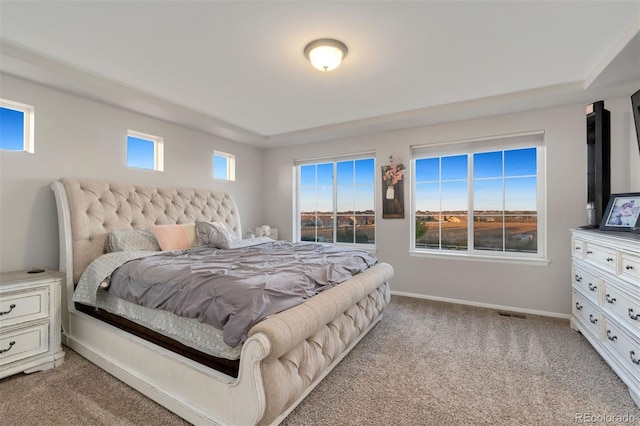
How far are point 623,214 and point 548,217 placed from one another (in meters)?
0.80

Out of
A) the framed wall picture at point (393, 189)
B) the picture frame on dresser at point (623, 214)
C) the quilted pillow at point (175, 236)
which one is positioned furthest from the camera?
the framed wall picture at point (393, 189)

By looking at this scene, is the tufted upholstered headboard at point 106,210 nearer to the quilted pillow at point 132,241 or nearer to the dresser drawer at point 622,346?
the quilted pillow at point 132,241

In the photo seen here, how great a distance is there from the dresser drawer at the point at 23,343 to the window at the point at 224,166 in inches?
104

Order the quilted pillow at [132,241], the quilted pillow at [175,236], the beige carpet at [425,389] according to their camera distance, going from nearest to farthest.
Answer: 1. the beige carpet at [425,389]
2. the quilted pillow at [132,241]
3. the quilted pillow at [175,236]

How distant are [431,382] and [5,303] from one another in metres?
3.02

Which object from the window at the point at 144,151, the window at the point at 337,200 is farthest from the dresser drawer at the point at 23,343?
the window at the point at 337,200

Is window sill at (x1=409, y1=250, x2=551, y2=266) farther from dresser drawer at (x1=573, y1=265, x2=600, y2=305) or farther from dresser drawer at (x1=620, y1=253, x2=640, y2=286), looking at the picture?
dresser drawer at (x1=620, y1=253, x2=640, y2=286)

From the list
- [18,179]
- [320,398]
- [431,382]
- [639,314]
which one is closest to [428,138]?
[639,314]

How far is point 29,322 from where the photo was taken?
205cm

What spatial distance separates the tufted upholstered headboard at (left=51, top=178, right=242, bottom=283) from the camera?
8.17 ft

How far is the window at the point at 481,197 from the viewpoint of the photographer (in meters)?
3.35

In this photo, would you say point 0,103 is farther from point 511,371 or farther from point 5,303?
point 511,371

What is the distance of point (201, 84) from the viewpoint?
2.73 meters

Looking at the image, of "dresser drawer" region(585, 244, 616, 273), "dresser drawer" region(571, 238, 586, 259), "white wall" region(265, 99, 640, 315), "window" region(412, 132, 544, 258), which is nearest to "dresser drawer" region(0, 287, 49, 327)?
"white wall" region(265, 99, 640, 315)
